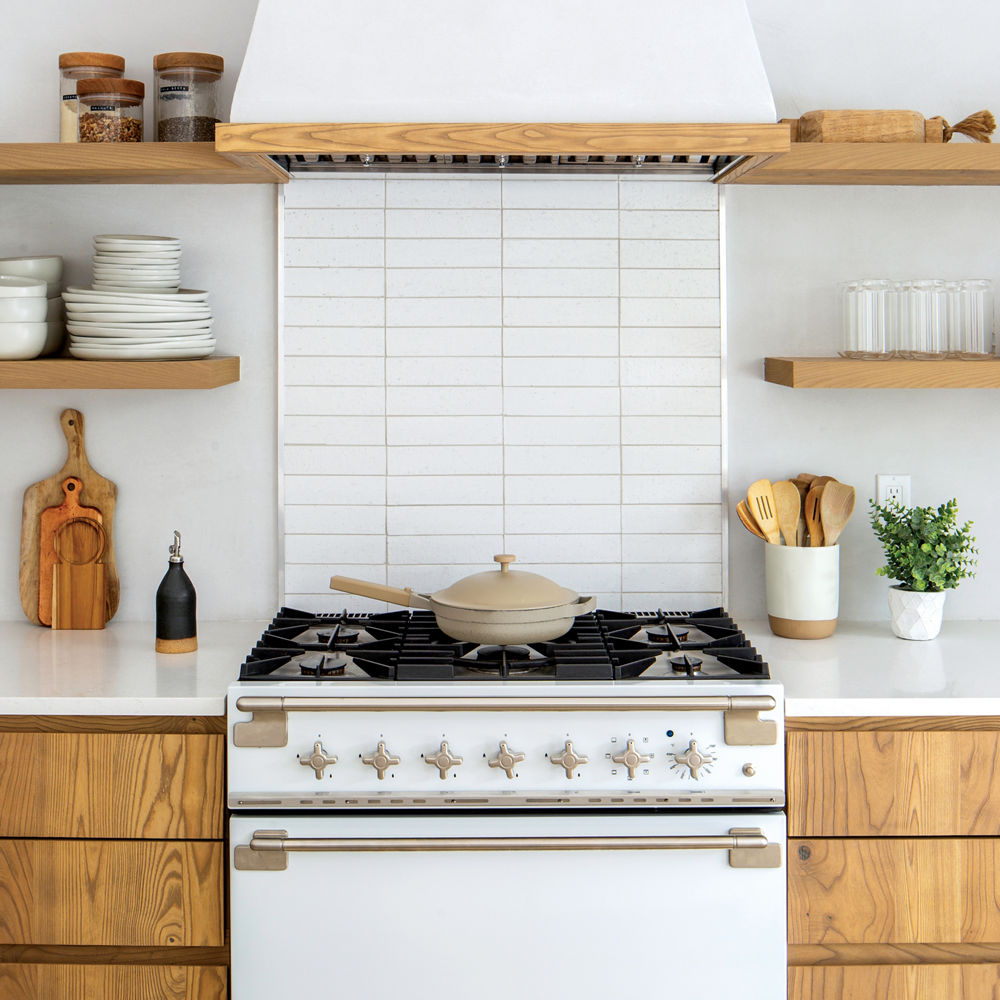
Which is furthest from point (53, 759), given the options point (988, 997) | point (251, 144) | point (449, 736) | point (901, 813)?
point (988, 997)

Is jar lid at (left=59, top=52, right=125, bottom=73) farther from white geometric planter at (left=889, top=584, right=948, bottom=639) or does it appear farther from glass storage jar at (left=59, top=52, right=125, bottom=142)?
white geometric planter at (left=889, top=584, right=948, bottom=639)

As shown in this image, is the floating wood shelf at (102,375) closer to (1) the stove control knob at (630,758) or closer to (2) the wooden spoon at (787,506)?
(1) the stove control knob at (630,758)

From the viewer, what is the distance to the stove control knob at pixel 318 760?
6.21 feet

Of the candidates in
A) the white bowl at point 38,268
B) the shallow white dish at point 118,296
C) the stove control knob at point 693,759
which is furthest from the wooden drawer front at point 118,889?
the white bowl at point 38,268

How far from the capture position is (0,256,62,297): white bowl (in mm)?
2340

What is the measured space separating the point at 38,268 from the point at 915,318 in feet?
5.91

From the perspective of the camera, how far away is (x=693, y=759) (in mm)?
1897

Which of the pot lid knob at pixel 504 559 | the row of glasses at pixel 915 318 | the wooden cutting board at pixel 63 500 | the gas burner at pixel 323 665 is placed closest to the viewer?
the gas burner at pixel 323 665

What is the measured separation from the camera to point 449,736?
75.7 inches

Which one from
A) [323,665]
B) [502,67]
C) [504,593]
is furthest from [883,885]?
[502,67]

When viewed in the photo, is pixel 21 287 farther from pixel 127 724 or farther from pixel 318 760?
pixel 318 760

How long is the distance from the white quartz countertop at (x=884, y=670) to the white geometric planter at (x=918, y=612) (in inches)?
0.9

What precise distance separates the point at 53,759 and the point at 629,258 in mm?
1503

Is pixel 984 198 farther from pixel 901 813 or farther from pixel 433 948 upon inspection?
pixel 433 948
